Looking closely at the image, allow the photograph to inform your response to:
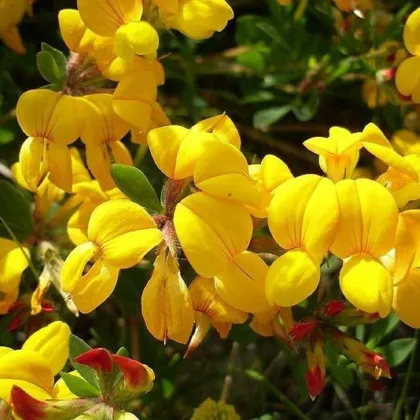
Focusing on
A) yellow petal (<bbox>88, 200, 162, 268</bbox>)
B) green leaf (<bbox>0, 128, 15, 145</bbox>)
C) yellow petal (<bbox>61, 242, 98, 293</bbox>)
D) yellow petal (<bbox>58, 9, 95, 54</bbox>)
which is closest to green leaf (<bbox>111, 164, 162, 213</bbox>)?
yellow petal (<bbox>88, 200, 162, 268</bbox>)

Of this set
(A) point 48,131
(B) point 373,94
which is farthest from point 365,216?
(B) point 373,94

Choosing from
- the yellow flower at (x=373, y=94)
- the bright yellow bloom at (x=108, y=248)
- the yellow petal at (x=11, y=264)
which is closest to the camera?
Result: the bright yellow bloom at (x=108, y=248)

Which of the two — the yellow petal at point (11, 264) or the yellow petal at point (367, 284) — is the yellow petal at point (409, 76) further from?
the yellow petal at point (11, 264)

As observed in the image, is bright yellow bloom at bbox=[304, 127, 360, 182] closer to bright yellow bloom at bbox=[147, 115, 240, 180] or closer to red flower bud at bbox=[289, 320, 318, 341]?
bright yellow bloom at bbox=[147, 115, 240, 180]

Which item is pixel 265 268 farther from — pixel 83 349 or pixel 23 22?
pixel 23 22

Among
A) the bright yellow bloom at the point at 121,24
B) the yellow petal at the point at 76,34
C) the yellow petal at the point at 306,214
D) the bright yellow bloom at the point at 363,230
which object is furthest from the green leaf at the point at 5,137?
the bright yellow bloom at the point at 363,230

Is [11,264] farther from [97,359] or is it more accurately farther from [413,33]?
[413,33]

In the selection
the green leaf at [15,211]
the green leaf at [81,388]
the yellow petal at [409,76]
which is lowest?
the green leaf at [15,211]
